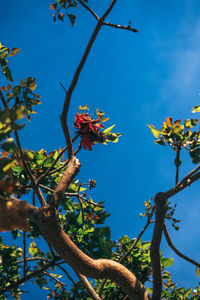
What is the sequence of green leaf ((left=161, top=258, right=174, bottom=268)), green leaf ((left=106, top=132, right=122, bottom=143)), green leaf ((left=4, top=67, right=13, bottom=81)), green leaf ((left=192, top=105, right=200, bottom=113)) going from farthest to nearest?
green leaf ((left=161, top=258, right=174, bottom=268)) → green leaf ((left=4, top=67, right=13, bottom=81)) → green leaf ((left=106, top=132, right=122, bottom=143)) → green leaf ((left=192, top=105, right=200, bottom=113))

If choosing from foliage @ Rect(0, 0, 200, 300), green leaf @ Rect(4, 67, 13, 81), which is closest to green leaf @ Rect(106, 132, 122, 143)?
foliage @ Rect(0, 0, 200, 300)

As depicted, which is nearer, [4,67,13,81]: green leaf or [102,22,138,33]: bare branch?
[102,22,138,33]: bare branch

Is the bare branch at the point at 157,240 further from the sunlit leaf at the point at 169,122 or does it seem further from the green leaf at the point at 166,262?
the sunlit leaf at the point at 169,122

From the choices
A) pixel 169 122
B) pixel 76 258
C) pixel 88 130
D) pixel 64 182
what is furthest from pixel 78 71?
pixel 76 258

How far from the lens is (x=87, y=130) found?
240cm

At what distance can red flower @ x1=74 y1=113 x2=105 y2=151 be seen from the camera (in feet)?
7.88

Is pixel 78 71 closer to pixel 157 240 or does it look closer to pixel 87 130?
pixel 87 130

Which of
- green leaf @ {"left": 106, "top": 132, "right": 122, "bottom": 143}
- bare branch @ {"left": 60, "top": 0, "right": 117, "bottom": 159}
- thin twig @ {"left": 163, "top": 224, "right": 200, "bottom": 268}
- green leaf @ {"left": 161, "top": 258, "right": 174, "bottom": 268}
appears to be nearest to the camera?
bare branch @ {"left": 60, "top": 0, "right": 117, "bottom": 159}

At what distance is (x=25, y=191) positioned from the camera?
9.25 feet

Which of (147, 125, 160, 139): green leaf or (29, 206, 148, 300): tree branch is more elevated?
(147, 125, 160, 139): green leaf

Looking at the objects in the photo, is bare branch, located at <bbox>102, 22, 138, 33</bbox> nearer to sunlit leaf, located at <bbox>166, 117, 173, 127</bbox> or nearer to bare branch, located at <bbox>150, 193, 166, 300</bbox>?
sunlit leaf, located at <bbox>166, 117, 173, 127</bbox>

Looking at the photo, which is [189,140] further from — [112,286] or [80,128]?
[112,286]

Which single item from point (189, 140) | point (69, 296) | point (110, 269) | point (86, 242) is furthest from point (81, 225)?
point (189, 140)

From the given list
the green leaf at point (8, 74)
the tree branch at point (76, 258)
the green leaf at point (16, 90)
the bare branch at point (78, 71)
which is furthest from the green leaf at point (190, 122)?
the green leaf at point (8, 74)
